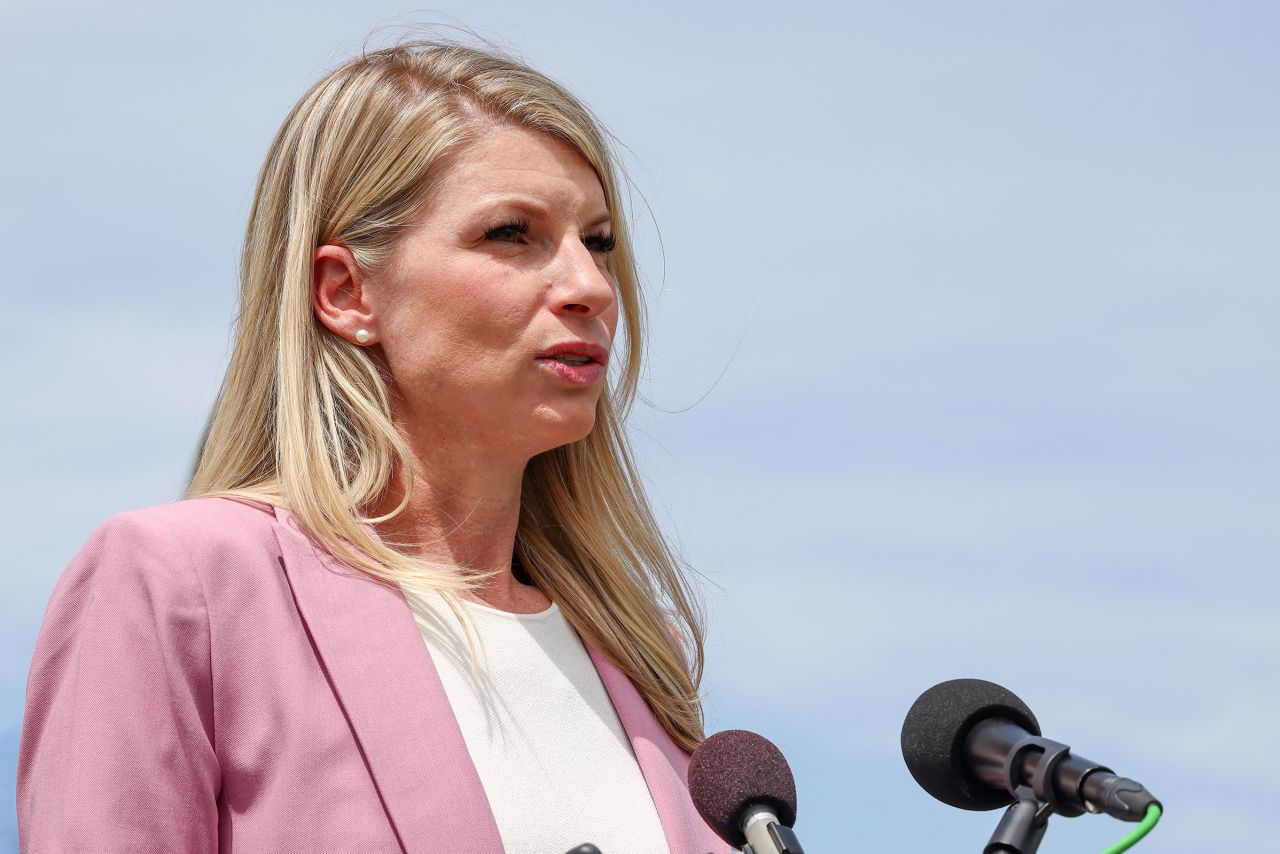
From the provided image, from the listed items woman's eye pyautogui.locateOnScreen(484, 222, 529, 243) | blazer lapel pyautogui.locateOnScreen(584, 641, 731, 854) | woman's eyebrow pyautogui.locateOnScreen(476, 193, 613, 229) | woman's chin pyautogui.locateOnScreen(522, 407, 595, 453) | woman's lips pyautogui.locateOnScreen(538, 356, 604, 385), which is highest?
woman's eyebrow pyautogui.locateOnScreen(476, 193, 613, 229)

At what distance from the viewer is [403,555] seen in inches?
156

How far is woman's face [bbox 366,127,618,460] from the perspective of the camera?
13.0ft

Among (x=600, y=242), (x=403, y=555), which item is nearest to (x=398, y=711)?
(x=403, y=555)

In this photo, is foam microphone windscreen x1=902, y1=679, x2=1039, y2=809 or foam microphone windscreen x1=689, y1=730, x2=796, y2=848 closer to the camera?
foam microphone windscreen x1=902, y1=679, x2=1039, y2=809

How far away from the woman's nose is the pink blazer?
0.92m

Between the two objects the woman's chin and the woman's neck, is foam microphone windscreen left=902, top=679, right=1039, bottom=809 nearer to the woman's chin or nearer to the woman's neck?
the woman's chin

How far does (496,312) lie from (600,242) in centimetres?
55

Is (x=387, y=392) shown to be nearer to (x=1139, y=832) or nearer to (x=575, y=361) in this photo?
(x=575, y=361)

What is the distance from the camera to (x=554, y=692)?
401cm

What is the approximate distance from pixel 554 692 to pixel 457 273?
3.49ft

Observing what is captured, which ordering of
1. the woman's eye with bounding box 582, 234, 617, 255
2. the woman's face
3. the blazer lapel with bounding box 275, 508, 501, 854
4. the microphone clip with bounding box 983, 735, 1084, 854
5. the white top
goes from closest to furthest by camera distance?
the microphone clip with bounding box 983, 735, 1084, 854 → the blazer lapel with bounding box 275, 508, 501, 854 → the white top → the woman's face → the woman's eye with bounding box 582, 234, 617, 255

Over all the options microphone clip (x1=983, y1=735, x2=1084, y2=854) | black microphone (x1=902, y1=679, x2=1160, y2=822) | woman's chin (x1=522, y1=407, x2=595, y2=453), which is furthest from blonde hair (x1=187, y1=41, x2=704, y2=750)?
microphone clip (x1=983, y1=735, x2=1084, y2=854)

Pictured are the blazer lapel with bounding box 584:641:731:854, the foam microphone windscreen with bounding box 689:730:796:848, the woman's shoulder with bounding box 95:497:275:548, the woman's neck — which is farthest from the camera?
the woman's neck

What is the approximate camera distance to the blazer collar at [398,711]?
338 centimetres
